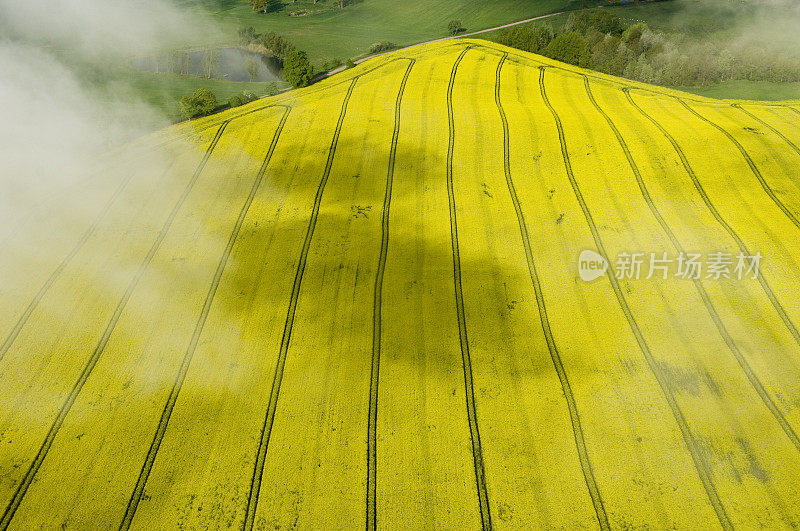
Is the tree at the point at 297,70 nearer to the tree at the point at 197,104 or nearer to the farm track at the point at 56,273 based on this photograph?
the tree at the point at 197,104

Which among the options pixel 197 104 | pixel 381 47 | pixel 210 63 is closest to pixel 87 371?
pixel 197 104

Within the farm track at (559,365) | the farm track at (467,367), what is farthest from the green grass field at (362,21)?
the farm track at (559,365)

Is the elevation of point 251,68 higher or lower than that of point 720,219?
higher

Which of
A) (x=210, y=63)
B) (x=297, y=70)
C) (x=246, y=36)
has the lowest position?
(x=210, y=63)

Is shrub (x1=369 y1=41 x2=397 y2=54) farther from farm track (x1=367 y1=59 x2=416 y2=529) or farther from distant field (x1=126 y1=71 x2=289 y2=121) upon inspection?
farm track (x1=367 y1=59 x2=416 y2=529)

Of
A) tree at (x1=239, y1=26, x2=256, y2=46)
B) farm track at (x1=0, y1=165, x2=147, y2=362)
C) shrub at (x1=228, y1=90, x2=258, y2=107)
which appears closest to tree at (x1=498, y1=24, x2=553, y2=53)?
shrub at (x1=228, y1=90, x2=258, y2=107)

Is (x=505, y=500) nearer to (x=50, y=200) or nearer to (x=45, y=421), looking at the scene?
(x=45, y=421)

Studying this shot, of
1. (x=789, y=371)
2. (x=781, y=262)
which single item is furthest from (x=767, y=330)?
(x=781, y=262)

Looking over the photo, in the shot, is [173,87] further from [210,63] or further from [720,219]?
[720,219]

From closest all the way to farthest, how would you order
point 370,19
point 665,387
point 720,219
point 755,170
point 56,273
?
point 665,387 < point 56,273 < point 720,219 < point 755,170 < point 370,19
